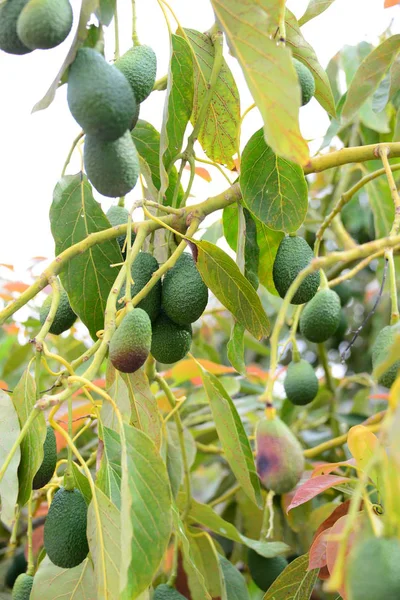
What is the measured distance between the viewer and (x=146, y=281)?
0.98 meters

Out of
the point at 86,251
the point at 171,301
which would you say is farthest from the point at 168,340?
the point at 86,251

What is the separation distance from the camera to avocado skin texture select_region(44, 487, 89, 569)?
86cm

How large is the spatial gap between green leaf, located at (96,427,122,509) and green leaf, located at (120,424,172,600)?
0.11m

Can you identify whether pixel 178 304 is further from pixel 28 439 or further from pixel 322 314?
pixel 322 314

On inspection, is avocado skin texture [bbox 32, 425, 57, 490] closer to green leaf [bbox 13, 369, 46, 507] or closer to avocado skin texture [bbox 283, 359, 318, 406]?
green leaf [bbox 13, 369, 46, 507]

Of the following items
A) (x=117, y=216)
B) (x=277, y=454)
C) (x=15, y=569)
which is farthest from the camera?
(x=15, y=569)

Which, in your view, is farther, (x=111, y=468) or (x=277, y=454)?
(x=111, y=468)

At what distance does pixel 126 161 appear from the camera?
782mm

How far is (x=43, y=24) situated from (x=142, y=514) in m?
0.48

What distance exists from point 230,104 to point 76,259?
0.32m

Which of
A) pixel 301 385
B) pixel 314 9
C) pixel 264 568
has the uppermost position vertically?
pixel 314 9

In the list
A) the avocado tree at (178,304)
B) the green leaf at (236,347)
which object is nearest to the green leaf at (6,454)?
the avocado tree at (178,304)

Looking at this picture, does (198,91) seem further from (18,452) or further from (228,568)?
(228,568)

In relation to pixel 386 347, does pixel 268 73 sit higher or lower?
higher
